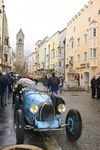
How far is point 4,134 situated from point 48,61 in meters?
87.8

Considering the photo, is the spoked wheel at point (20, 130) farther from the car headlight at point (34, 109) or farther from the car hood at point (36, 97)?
the car hood at point (36, 97)

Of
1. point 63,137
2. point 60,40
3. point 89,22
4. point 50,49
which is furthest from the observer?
point 50,49

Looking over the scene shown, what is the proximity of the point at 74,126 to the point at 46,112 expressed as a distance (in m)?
0.83

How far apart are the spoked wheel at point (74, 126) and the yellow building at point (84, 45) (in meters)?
34.7

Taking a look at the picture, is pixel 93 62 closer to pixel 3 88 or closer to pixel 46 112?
pixel 3 88

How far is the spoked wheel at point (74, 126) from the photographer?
9.74m

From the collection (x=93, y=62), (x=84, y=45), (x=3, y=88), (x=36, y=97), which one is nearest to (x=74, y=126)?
(x=36, y=97)

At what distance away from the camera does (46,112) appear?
32.8ft

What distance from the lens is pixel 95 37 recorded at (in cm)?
5116

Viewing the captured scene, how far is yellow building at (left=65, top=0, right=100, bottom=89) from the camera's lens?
165ft

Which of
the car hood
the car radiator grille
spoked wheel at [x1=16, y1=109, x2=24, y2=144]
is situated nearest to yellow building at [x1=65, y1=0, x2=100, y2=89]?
the car hood

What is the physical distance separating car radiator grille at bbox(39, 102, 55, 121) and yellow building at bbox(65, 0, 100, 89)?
115 feet

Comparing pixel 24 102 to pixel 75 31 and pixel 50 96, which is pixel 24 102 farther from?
pixel 75 31

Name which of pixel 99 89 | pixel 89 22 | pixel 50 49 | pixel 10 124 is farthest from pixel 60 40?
pixel 10 124
